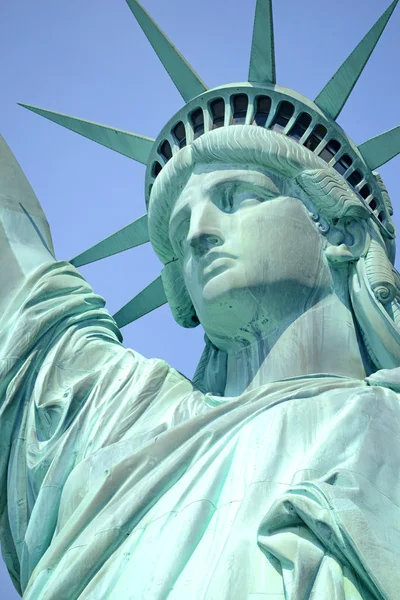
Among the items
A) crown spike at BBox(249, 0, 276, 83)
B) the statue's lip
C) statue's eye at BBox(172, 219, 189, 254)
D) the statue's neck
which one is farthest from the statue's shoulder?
crown spike at BBox(249, 0, 276, 83)

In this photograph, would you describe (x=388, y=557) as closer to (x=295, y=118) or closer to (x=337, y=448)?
(x=337, y=448)

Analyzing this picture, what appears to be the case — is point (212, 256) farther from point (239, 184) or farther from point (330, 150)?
point (330, 150)

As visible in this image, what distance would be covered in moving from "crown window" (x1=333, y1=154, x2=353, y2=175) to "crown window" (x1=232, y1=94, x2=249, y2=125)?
2.61ft

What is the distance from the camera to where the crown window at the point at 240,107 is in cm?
1144

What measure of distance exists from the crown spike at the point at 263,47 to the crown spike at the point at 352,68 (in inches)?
18.6

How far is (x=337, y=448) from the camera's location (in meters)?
9.05

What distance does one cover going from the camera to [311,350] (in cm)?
1042

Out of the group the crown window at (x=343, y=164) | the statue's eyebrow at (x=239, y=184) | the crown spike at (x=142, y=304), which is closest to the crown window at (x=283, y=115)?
the crown window at (x=343, y=164)

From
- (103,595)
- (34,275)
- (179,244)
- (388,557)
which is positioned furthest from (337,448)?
(34,275)

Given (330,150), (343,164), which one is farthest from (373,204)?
(330,150)

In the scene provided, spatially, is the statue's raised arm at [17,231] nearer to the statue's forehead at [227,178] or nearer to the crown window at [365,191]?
the statue's forehead at [227,178]

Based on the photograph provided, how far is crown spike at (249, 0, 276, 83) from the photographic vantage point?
11.3 meters

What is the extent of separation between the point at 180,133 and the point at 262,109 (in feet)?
2.19

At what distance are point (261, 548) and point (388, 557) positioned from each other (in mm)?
735
